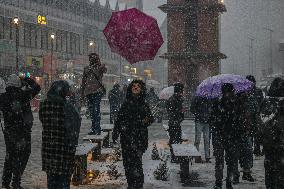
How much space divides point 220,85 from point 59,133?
4680 millimetres

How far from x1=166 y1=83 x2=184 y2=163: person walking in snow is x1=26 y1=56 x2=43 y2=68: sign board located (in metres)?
42.1

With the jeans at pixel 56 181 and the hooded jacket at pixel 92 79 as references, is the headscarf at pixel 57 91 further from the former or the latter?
the hooded jacket at pixel 92 79

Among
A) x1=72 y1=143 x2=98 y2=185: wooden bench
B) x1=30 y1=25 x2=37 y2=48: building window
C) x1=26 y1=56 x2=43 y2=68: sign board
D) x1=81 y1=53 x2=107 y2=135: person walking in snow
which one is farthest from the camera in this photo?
x1=30 y1=25 x2=37 y2=48: building window

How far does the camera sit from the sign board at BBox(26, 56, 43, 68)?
5322 centimetres

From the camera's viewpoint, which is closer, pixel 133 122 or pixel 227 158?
pixel 133 122

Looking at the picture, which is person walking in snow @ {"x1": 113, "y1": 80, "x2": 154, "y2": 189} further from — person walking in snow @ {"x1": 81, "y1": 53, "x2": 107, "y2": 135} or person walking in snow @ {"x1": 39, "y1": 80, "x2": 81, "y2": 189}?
person walking in snow @ {"x1": 81, "y1": 53, "x2": 107, "y2": 135}

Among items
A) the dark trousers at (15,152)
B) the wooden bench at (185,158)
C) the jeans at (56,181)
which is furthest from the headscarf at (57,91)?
the wooden bench at (185,158)

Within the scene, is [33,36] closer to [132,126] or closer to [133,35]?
[133,35]

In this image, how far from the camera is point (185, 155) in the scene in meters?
9.38

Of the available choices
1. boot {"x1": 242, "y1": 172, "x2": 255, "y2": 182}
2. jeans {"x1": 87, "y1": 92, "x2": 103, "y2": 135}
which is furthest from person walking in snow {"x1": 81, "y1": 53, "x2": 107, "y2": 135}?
boot {"x1": 242, "y1": 172, "x2": 255, "y2": 182}

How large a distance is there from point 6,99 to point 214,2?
2665 cm

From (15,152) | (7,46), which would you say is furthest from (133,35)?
(7,46)

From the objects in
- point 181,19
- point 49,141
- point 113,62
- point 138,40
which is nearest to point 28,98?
point 49,141

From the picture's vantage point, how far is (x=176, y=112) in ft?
42.6
